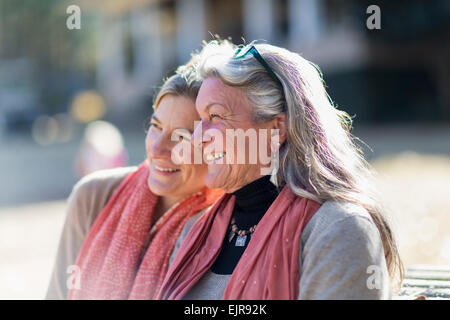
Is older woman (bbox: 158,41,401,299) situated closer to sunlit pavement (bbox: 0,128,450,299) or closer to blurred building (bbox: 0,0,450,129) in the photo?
sunlit pavement (bbox: 0,128,450,299)

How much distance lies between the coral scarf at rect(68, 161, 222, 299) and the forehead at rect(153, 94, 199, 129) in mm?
372

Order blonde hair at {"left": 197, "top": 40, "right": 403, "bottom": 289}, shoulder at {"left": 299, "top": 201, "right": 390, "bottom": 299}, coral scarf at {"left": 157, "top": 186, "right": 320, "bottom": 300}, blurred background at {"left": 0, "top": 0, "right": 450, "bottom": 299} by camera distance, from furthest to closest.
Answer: blurred background at {"left": 0, "top": 0, "right": 450, "bottom": 299} < blonde hair at {"left": 197, "top": 40, "right": 403, "bottom": 289} < coral scarf at {"left": 157, "top": 186, "right": 320, "bottom": 300} < shoulder at {"left": 299, "top": 201, "right": 390, "bottom": 299}

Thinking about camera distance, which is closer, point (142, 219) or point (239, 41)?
point (142, 219)

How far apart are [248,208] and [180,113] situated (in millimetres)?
735

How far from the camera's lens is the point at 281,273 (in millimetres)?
2154

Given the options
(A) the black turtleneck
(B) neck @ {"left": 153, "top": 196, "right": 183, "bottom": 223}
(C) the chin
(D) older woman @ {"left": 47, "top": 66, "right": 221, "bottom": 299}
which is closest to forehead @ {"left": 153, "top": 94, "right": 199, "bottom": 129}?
(D) older woman @ {"left": 47, "top": 66, "right": 221, "bottom": 299}

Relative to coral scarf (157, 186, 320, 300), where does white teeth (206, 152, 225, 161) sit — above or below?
above

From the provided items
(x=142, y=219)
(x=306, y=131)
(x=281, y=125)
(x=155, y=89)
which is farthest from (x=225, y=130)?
(x=155, y=89)

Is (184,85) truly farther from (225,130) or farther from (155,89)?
(225,130)

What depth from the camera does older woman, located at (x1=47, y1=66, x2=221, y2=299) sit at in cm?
313

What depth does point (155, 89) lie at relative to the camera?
360 cm

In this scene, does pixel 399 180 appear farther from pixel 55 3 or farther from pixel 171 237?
pixel 55 3

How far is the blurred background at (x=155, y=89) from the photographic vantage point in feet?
24.3
